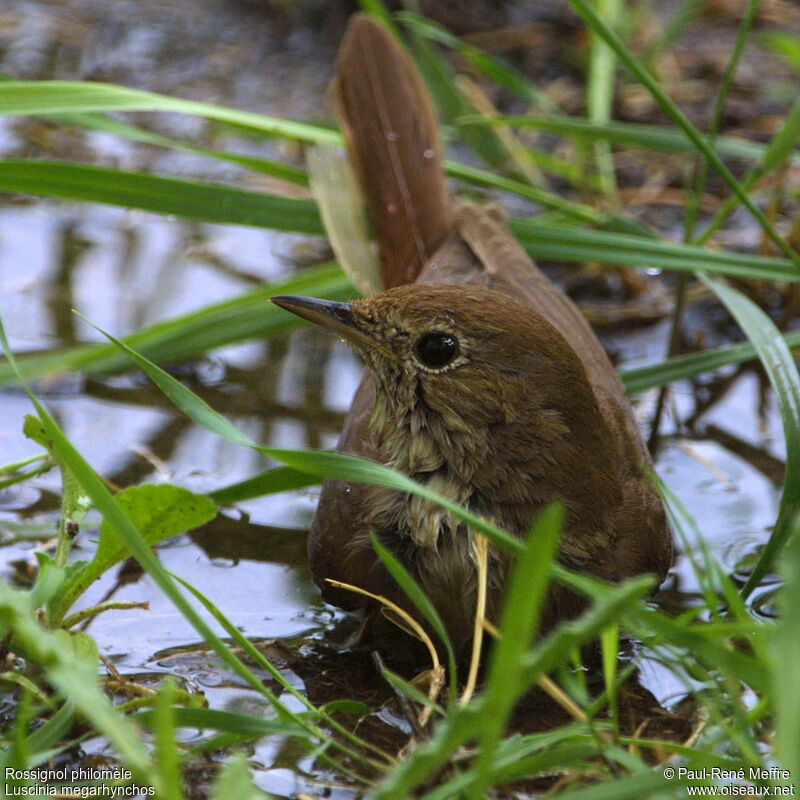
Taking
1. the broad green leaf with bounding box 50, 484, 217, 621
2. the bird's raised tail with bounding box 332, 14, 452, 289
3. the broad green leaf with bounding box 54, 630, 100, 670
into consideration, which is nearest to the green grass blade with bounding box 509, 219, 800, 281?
the bird's raised tail with bounding box 332, 14, 452, 289

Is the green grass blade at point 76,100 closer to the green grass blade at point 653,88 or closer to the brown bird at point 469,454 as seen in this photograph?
the brown bird at point 469,454

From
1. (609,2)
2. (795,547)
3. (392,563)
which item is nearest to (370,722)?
(392,563)

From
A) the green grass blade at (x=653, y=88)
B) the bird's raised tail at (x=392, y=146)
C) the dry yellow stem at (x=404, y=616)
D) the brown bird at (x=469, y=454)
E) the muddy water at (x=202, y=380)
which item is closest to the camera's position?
the dry yellow stem at (x=404, y=616)

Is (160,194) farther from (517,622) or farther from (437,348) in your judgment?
(517,622)

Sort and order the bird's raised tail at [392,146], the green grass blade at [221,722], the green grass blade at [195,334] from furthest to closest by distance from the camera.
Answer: the bird's raised tail at [392,146]
the green grass blade at [195,334]
the green grass blade at [221,722]

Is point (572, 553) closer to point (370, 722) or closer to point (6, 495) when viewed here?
point (370, 722)

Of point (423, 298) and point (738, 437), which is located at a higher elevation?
point (423, 298)

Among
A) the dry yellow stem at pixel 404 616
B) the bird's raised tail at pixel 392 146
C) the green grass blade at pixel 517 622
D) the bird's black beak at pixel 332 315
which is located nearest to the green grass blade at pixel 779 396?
the dry yellow stem at pixel 404 616
